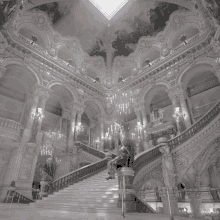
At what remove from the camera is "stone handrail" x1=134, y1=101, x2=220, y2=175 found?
7.40 meters

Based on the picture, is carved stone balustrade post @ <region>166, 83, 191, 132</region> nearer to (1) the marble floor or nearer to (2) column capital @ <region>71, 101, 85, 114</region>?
(2) column capital @ <region>71, 101, 85, 114</region>

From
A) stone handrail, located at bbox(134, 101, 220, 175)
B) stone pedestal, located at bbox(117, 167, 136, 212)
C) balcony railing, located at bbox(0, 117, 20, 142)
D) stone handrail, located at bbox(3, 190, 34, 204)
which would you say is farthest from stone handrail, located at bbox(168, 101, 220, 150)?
balcony railing, located at bbox(0, 117, 20, 142)

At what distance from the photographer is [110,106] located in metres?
17.5

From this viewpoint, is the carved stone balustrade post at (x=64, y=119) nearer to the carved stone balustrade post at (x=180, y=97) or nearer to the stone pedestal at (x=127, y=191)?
the carved stone balustrade post at (x=180, y=97)

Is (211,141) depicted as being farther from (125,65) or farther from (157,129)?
(125,65)

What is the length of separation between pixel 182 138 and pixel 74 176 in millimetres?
5879

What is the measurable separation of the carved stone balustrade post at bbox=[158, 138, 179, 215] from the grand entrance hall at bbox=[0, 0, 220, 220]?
5cm

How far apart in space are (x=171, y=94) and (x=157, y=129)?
3.11m

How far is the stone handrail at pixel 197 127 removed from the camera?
7.75 meters

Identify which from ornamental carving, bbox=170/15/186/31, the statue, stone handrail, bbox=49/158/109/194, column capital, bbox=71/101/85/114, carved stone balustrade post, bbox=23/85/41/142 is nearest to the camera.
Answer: the statue

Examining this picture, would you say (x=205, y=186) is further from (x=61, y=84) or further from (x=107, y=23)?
(x=107, y=23)

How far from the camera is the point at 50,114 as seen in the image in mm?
16188

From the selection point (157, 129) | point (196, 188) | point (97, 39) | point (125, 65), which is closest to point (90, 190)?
point (196, 188)

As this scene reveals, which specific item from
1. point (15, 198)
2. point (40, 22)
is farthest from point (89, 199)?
point (40, 22)
